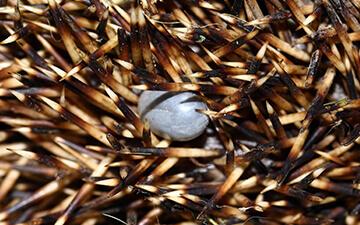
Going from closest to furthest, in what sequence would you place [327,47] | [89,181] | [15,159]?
[327,47] < [89,181] < [15,159]

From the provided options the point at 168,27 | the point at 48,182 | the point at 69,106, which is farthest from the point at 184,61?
the point at 48,182

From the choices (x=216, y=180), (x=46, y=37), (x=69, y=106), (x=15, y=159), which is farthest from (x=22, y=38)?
(x=216, y=180)

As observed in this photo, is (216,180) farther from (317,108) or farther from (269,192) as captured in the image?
(317,108)

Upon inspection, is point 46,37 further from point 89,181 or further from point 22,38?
point 89,181

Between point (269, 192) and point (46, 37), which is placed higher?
point (46, 37)

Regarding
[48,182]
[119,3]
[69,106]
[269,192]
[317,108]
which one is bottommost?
[269,192]

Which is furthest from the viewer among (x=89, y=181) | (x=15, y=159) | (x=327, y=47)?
(x=15, y=159)

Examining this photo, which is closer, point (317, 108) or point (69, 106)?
point (317, 108)
